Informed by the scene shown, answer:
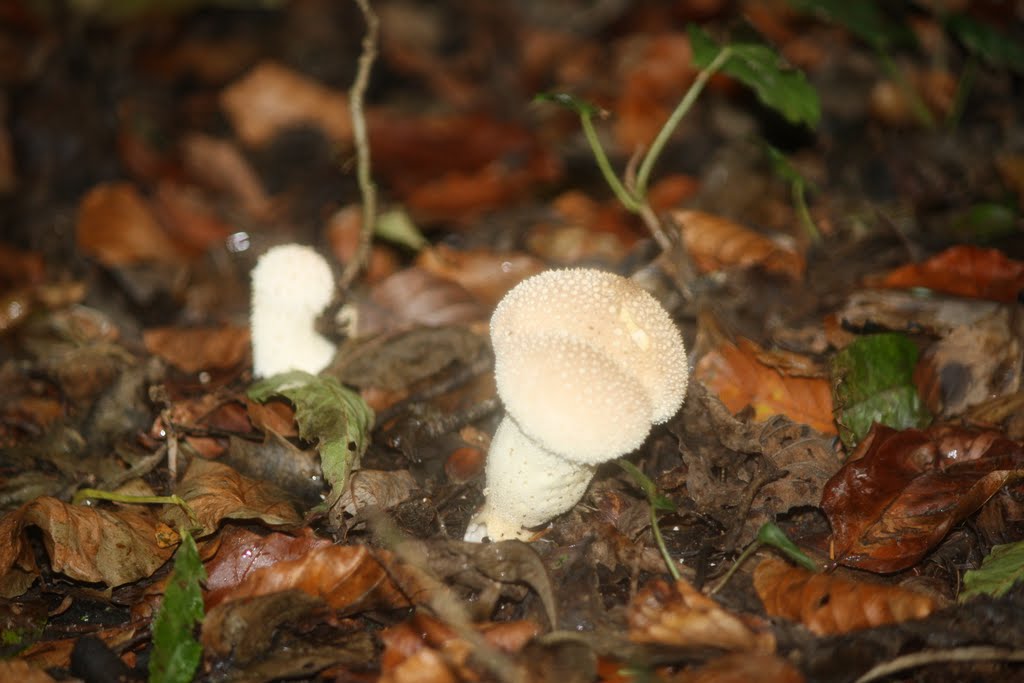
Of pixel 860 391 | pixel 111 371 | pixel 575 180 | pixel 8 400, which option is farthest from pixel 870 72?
pixel 8 400

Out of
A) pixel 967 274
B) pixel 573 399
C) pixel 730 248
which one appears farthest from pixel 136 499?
pixel 967 274

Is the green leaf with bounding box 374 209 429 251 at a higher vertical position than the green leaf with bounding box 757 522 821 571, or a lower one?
lower

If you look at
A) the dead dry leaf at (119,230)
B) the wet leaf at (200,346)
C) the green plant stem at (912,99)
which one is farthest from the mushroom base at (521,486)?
the green plant stem at (912,99)

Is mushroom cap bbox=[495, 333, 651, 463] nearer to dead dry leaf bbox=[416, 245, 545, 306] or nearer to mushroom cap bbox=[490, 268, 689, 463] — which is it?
mushroom cap bbox=[490, 268, 689, 463]

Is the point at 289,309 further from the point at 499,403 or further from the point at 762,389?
the point at 762,389

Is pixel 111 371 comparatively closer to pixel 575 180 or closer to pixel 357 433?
pixel 357 433

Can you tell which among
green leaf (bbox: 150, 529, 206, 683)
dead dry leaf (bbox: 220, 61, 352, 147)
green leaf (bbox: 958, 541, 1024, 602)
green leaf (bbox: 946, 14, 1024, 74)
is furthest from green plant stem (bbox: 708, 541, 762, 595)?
dead dry leaf (bbox: 220, 61, 352, 147)

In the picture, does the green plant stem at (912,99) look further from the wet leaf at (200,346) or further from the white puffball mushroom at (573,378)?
the wet leaf at (200,346)

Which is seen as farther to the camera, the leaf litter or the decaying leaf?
the leaf litter
